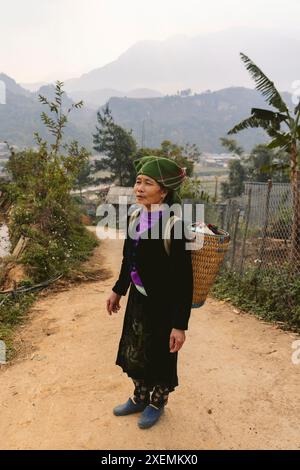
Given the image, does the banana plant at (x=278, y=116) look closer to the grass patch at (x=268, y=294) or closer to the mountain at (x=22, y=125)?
the grass patch at (x=268, y=294)

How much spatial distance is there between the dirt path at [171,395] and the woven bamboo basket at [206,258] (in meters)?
1.17

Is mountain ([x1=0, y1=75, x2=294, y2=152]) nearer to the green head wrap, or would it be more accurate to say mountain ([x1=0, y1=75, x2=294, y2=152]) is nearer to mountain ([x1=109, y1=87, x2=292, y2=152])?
mountain ([x1=109, y1=87, x2=292, y2=152])

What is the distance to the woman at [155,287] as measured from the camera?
2.72m

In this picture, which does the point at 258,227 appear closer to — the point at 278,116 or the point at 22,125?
Answer: the point at 278,116

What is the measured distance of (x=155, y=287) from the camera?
2.81 metres

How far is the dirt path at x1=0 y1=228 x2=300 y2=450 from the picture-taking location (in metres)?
3.04

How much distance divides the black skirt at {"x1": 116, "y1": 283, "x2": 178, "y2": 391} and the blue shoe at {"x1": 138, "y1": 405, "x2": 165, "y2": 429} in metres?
0.25

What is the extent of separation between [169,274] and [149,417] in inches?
46.0

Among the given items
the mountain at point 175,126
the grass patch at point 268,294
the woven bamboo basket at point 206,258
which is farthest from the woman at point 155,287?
the mountain at point 175,126

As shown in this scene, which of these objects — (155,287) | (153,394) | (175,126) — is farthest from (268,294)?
(175,126)
